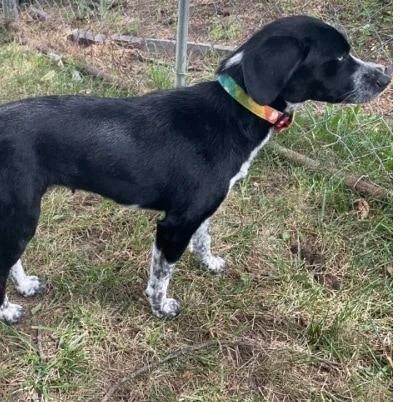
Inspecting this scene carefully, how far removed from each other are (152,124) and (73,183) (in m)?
0.41

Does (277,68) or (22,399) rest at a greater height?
(277,68)

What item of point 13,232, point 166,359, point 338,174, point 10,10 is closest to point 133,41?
point 10,10

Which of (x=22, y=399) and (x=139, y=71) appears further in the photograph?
(x=139, y=71)

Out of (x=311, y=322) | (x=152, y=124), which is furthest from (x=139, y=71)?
(x=311, y=322)

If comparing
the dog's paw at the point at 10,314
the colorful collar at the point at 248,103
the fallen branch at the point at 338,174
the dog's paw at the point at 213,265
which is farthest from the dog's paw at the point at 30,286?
the fallen branch at the point at 338,174

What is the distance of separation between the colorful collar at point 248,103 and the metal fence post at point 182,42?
142 centimetres

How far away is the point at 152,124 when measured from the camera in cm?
247

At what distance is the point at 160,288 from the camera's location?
2.70 metres

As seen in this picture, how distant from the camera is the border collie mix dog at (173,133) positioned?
2283 millimetres

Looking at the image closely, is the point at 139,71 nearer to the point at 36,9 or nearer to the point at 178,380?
the point at 36,9

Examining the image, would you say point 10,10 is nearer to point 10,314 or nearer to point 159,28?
point 159,28

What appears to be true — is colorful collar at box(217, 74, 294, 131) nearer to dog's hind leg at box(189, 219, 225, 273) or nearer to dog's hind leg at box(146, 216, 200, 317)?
dog's hind leg at box(146, 216, 200, 317)

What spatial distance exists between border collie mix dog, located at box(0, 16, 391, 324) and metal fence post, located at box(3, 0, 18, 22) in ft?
11.3

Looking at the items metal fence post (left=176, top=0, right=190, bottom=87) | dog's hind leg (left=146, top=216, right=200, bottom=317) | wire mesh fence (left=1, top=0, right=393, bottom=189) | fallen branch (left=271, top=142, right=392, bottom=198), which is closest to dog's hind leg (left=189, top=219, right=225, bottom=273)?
dog's hind leg (left=146, top=216, right=200, bottom=317)
